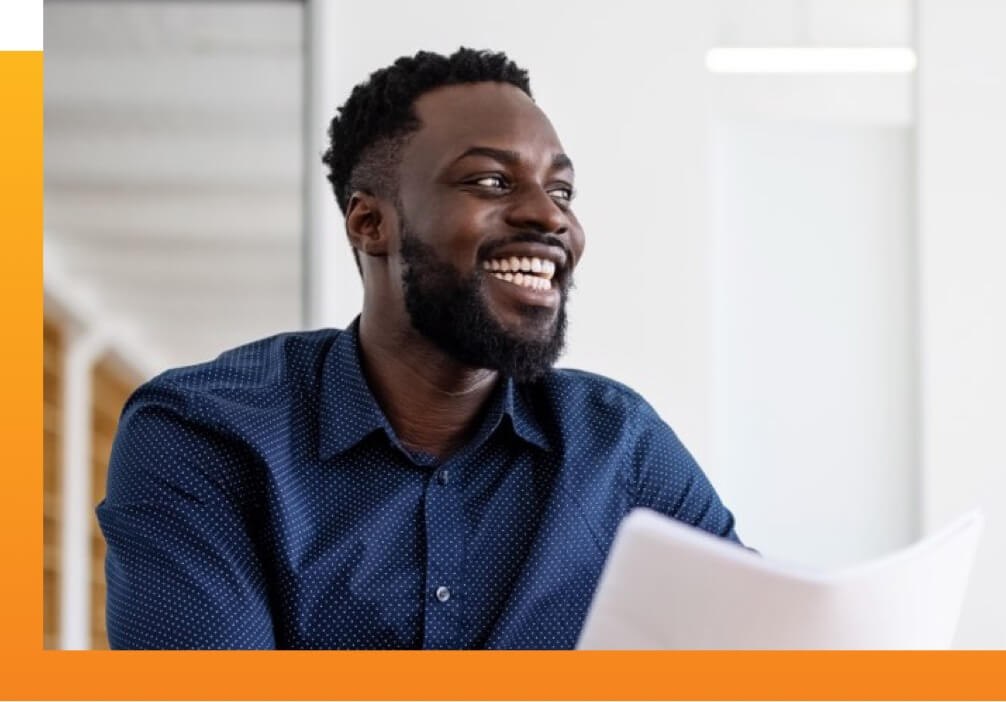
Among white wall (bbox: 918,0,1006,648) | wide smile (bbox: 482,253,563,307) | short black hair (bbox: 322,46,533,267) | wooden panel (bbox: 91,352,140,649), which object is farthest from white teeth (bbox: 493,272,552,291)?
wooden panel (bbox: 91,352,140,649)

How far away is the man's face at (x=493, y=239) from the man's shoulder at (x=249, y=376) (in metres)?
0.14

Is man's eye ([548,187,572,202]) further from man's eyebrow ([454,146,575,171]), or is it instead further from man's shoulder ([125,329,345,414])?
man's shoulder ([125,329,345,414])

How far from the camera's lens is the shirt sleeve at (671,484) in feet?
5.36

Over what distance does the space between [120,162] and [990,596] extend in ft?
8.05

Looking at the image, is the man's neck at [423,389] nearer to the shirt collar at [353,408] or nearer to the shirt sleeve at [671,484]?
the shirt collar at [353,408]

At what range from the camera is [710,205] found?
3510mm

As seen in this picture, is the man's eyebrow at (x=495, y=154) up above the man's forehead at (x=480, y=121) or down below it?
below

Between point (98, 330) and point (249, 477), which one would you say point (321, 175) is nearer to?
point (98, 330)

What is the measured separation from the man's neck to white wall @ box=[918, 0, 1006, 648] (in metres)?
2.15

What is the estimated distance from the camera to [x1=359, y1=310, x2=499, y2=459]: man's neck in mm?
1590

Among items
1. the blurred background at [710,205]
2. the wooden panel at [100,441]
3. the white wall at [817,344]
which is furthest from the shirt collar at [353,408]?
the wooden panel at [100,441]

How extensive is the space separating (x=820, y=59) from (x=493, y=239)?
2.29 meters

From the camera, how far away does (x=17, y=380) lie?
67.5 inches

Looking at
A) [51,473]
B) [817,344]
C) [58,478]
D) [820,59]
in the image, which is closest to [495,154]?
[817,344]
